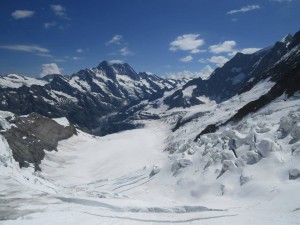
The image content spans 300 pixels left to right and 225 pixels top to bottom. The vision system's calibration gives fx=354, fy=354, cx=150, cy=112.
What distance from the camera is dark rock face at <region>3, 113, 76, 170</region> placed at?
96.6 m

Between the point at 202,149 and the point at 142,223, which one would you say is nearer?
the point at 142,223

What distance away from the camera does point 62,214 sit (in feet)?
77.5

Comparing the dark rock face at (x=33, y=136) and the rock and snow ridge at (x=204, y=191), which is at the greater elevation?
the dark rock face at (x=33, y=136)

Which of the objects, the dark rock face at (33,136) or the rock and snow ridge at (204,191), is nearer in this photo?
the rock and snow ridge at (204,191)

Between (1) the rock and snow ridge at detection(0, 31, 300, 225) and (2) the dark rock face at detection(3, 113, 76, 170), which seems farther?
(2) the dark rock face at detection(3, 113, 76, 170)

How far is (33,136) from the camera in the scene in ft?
386

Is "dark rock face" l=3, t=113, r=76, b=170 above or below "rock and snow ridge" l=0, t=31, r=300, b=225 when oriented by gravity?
above

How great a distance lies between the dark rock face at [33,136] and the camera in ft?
317

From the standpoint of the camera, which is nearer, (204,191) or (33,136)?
(204,191)

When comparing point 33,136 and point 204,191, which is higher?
point 33,136

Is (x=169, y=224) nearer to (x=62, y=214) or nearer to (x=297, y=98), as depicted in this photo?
(x=62, y=214)

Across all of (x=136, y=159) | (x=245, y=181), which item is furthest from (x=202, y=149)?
(x=136, y=159)

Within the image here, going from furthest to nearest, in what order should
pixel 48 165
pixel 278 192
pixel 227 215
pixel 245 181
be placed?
pixel 48 165, pixel 245 181, pixel 278 192, pixel 227 215

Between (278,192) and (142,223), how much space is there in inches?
481
